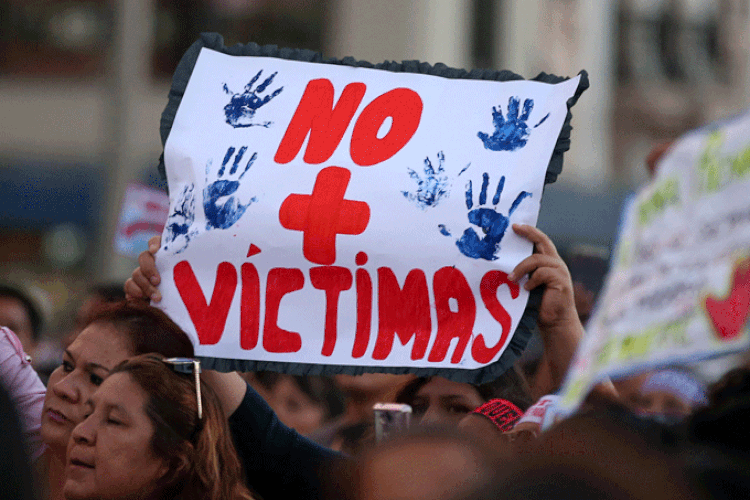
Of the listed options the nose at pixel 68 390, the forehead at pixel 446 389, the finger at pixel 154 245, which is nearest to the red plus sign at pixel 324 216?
the finger at pixel 154 245

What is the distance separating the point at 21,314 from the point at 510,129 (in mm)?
2779

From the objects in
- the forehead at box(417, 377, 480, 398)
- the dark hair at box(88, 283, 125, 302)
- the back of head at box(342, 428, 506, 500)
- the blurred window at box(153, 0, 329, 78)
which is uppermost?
the blurred window at box(153, 0, 329, 78)

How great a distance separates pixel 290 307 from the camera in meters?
2.55

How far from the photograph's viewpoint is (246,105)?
8.88 ft

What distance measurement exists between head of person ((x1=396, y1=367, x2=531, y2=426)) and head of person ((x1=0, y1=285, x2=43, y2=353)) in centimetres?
225

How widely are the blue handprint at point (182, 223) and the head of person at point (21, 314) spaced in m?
2.03

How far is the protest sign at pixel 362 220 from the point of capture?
2.48 m

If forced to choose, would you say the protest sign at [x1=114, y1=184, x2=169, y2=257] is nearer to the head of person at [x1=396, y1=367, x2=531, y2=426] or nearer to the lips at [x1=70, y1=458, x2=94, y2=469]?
the head of person at [x1=396, y1=367, x2=531, y2=426]

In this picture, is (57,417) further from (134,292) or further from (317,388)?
(317,388)

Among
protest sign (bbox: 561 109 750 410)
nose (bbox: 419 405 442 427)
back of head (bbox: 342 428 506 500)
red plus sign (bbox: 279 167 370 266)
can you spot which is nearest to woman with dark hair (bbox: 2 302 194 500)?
red plus sign (bbox: 279 167 370 266)

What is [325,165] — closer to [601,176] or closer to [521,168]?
[521,168]

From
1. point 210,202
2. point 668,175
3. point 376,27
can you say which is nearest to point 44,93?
point 376,27

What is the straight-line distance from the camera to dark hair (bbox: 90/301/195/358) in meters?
2.51

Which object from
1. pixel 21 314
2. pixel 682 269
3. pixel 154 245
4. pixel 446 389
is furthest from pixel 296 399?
pixel 682 269
